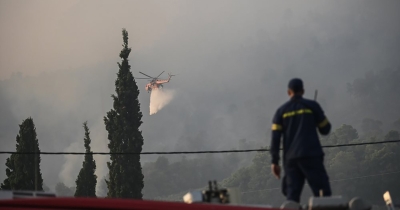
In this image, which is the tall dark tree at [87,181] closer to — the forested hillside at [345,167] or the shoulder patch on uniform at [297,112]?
the shoulder patch on uniform at [297,112]

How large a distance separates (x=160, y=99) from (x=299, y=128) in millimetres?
188170

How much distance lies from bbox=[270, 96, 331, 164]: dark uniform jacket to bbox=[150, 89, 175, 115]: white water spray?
18504cm

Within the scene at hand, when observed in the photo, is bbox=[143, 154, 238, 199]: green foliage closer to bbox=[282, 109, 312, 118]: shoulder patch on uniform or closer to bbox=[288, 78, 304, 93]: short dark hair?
bbox=[288, 78, 304, 93]: short dark hair

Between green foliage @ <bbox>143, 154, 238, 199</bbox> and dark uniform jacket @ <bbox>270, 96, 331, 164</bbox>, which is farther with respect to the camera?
green foliage @ <bbox>143, 154, 238, 199</bbox>

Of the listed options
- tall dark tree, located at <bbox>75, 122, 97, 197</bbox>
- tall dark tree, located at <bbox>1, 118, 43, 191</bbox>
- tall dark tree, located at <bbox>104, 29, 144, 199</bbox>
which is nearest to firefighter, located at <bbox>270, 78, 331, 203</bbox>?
tall dark tree, located at <bbox>1, 118, 43, 191</bbox>

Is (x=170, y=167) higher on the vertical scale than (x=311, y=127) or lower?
higher

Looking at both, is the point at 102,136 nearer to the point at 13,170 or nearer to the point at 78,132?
the point at 78,132

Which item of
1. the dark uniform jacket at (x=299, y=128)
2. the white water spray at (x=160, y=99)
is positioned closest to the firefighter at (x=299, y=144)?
the dark uniform jacket at (x=299, y=128)

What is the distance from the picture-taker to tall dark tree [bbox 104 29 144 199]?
6631 centimetres

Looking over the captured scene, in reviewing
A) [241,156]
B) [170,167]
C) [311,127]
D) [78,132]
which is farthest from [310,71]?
[311,127]

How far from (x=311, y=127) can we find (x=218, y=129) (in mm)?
189593

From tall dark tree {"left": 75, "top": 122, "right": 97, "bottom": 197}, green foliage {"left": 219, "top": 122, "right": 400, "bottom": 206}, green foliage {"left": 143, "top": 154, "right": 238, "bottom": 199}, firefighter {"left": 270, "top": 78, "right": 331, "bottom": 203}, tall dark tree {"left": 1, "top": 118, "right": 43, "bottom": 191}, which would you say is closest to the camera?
firefighter {"left": 270, "top": 78, "right": 331, "bottom": 203}

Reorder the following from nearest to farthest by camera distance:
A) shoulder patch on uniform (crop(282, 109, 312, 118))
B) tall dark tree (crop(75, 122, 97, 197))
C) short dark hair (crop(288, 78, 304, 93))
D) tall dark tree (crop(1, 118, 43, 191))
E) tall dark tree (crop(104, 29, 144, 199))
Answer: shoulder patch on uniform (crop(282, 109, 312, 118)), short dark hair (crop(288, 78, 304, 93)), tall dark tree (crop(1, 118, 43, 191)), tall dark tree (crop(104, 29, 144, 199)), tall dark tree (crop(75, 122, 97, 197))

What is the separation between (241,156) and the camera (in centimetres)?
18838
